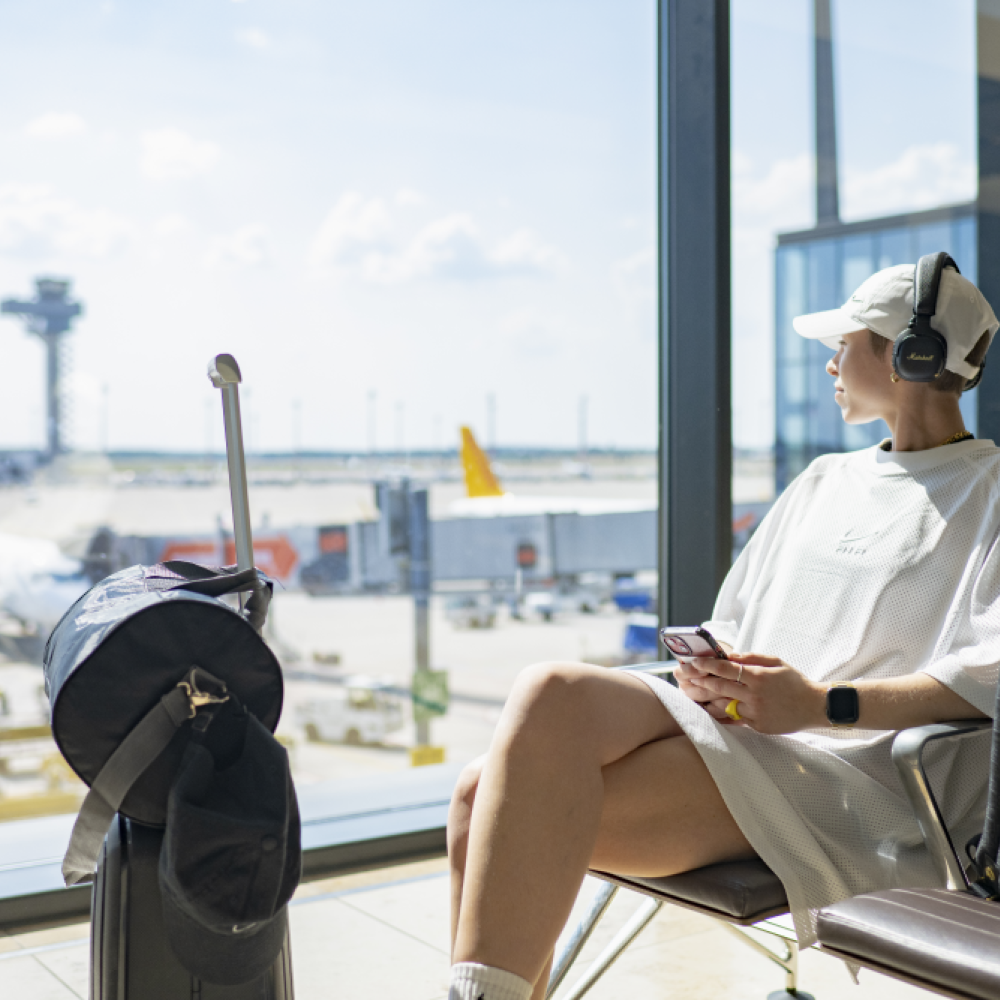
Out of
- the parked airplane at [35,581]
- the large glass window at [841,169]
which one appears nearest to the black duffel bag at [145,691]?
the large glass window at [841,169]

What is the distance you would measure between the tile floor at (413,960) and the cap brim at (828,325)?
1188 mm

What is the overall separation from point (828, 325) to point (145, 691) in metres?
1.18

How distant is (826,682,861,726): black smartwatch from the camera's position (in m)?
1.43

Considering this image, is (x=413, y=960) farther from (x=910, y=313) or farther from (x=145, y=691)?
(x=910, y=313)

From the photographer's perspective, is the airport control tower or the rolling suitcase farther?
the airport control tower

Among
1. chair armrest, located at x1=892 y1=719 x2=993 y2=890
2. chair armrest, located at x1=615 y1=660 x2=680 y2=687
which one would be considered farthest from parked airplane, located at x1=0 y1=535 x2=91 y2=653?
chair armrest, located at x1=892 y1=719 x2=993 y2=890

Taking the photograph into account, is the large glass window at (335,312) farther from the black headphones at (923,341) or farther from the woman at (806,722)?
the black headphones at (923,341)

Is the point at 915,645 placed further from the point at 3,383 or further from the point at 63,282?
the point at 63,282

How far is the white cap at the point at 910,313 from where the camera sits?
5.25ft

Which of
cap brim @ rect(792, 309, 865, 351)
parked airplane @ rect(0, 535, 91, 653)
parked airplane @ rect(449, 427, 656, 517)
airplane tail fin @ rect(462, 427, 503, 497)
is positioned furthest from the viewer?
airplane tail fin @ rect(462, 427, 503, 497)

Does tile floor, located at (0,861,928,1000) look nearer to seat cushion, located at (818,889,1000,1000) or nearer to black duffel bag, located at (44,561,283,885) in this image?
seat cushion, located at (818,889,1000,1000)

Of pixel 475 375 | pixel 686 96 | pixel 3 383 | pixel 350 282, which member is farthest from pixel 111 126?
pixel 475 375

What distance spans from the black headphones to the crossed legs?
24.0 inches

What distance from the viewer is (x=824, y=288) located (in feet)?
10.9
